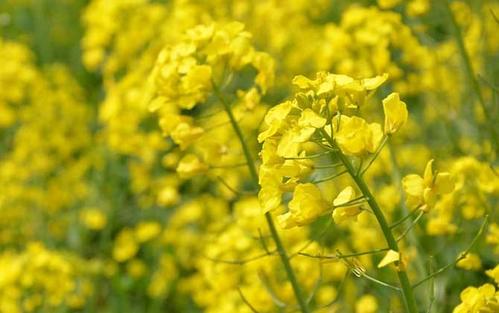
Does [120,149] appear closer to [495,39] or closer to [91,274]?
[91,274]

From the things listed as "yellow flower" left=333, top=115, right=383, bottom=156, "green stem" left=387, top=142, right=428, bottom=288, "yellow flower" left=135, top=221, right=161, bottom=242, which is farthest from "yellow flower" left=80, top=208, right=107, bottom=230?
Result: "yellow flower" left=333, top=115, right=383, bottom=156

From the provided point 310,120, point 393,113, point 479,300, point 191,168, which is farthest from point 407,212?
point 310,120

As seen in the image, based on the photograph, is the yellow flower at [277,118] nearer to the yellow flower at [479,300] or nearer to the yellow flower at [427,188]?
the yellow flower at [427,188]

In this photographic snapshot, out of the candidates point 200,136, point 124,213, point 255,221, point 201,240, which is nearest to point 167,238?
point 201,240

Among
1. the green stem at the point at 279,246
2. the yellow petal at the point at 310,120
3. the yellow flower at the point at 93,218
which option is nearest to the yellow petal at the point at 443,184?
the yellow petal at the point at 310,120

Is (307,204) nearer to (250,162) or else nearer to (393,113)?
(393,113)

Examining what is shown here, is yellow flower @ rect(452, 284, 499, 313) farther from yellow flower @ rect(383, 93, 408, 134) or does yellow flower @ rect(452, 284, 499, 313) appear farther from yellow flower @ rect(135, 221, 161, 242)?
yellow flower @ rect(135, 221, 161, 242)
